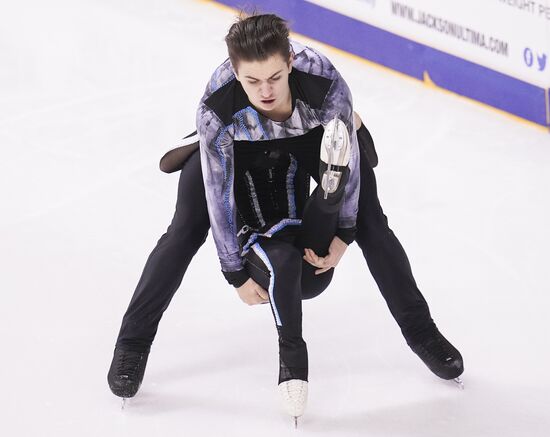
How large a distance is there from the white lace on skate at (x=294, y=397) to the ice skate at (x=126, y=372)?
1.65ft

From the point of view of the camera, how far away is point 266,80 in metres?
2.99

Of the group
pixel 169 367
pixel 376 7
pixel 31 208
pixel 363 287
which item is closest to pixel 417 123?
pixel 376 7

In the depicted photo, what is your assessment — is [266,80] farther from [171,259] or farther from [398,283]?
[398,283]

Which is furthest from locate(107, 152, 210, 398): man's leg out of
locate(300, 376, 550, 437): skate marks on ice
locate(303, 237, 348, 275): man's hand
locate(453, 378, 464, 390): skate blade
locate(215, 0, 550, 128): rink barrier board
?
locate(215, 0, 550, 128): rink barrier board

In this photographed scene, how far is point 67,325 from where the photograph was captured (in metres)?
3.84

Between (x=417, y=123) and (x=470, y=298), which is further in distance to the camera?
(x=417, y=123)

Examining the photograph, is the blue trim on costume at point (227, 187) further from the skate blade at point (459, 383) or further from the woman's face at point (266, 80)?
the skate blade at point (459, 383)

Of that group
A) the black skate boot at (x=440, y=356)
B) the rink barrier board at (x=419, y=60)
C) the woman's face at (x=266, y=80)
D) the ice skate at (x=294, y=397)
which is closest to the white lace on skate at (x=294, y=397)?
the ice skate at (x=294, y=397)

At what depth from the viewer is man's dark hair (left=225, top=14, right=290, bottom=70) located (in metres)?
2.94

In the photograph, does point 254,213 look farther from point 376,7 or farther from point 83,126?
point 376,7

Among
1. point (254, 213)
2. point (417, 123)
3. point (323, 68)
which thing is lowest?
point (417, 123)

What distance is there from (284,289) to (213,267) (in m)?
1.12

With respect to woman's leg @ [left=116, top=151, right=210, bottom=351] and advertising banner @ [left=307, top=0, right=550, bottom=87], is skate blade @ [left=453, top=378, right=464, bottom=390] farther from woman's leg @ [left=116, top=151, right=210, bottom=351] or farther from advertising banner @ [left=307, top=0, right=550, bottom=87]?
advertising banner @ [left=307, top=0, right=550, bottom=87]

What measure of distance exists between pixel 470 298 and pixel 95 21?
3562 millimetres
